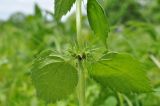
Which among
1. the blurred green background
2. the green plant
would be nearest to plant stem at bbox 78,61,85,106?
the green plant

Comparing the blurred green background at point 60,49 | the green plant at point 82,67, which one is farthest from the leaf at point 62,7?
the blurred green background at point 60,49

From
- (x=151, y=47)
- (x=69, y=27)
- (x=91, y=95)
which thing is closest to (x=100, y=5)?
(x=91, y=95)

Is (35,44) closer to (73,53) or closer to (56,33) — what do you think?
(56,33)

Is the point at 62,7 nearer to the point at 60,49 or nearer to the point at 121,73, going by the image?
the point at 121,73

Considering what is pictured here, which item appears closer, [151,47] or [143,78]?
[143,78]

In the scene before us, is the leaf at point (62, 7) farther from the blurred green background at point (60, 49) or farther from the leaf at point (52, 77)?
the blurred green background at point (60, 49)

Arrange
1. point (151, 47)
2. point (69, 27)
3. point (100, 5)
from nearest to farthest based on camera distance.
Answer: point (100, 5)
point (151, 47)
point (69, 27)
